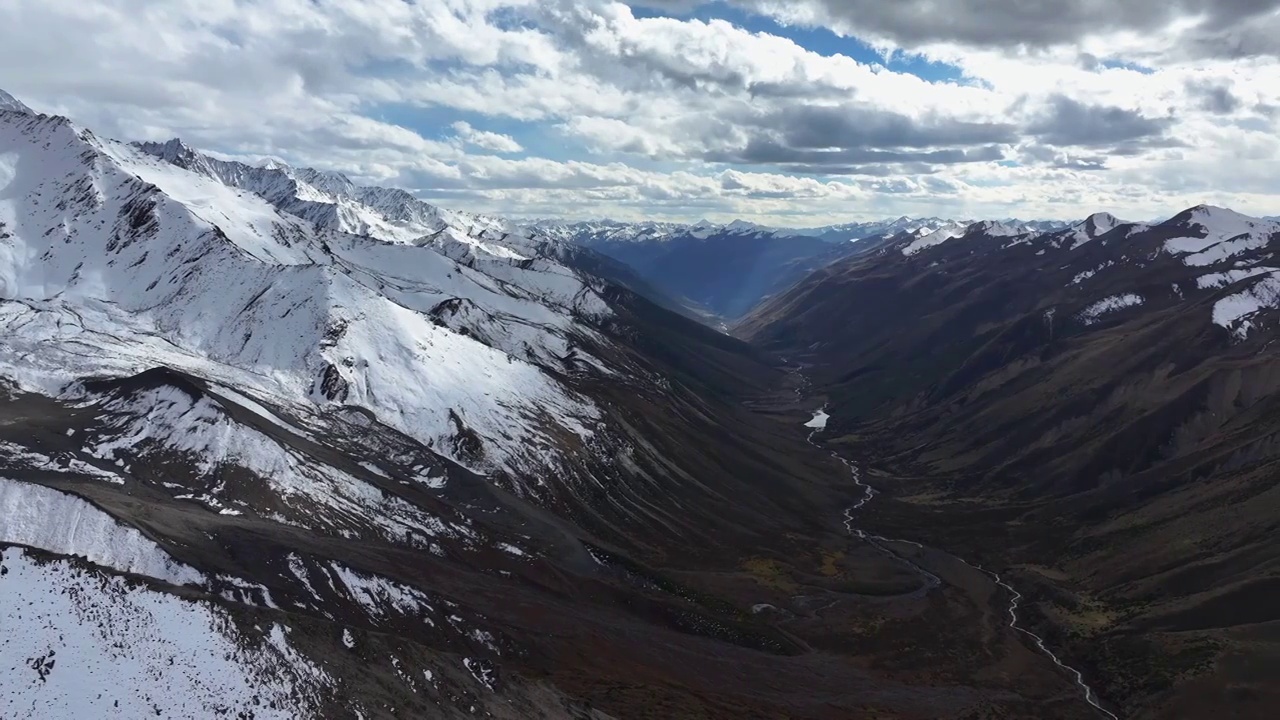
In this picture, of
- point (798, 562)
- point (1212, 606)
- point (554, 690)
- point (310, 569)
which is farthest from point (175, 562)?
point (1212, 606)

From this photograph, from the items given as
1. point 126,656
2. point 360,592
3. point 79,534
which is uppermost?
point 126,656

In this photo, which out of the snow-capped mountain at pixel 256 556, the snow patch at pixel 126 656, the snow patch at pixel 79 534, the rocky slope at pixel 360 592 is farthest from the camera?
the snow patch at pixel 79 534

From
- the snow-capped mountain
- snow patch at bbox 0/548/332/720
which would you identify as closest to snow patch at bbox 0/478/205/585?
the snow-capped mountain

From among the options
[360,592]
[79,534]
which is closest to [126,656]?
[79,534]

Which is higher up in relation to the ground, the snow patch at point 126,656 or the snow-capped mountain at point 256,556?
the snow patch at point 126,656

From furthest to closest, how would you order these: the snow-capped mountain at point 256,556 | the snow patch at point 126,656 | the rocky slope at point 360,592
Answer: the rocky slope at point 360,592, the snow-capped mountain at point 256,556, the snow patch at point 126,656

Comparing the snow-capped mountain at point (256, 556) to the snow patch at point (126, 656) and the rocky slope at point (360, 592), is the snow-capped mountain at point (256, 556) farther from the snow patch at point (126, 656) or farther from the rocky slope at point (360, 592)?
the rocky slope at point (360, 592)

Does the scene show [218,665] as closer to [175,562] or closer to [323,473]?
[175,562]

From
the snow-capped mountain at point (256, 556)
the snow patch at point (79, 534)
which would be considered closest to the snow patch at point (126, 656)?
the snow-capped mountain at point (256, 556)

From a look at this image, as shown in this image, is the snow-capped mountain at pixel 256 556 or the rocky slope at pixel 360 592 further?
the rocky slope at pixel 360 592

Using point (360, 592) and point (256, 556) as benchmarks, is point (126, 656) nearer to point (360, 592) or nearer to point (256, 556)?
point (360, 592)

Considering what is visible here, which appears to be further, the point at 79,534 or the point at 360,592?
the point at 360,592
